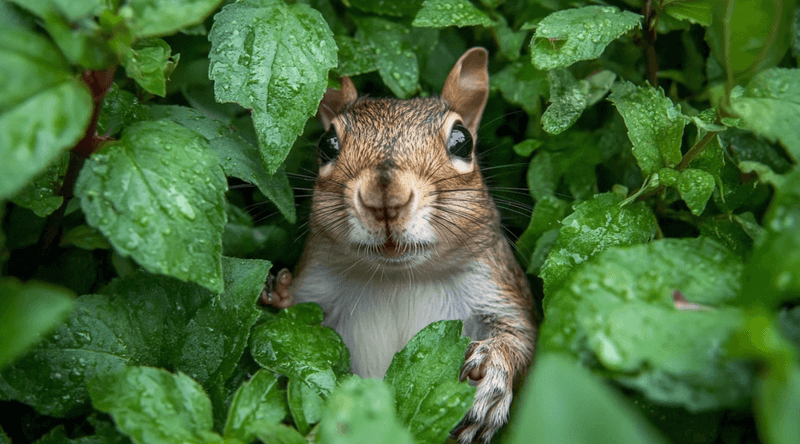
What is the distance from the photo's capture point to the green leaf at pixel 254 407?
1.23 meters

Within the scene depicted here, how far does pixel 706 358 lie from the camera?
90cm

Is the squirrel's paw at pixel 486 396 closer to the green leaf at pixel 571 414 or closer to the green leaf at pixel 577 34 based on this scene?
the green leaf at pixel 577 34

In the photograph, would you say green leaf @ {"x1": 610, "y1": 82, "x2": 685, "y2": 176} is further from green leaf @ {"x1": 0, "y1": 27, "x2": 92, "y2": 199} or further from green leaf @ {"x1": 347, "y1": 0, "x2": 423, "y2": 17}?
green leaf @ {"x1": 0, "y1": 27, "x2": 92, "y2": 199}

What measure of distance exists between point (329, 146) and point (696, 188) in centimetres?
122

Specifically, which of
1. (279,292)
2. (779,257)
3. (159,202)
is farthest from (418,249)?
(779,257)

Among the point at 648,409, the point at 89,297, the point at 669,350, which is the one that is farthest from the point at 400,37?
the point at 669,350

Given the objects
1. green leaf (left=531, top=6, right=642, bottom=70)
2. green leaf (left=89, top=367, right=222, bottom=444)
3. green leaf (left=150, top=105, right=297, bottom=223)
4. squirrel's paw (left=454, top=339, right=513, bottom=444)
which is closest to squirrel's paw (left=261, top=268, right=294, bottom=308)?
green leaf (left=150, top=105, right=297, bottom=223)

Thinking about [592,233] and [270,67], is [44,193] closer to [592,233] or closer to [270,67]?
[270,67]

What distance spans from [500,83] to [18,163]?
1.69 m

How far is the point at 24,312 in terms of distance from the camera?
955mm

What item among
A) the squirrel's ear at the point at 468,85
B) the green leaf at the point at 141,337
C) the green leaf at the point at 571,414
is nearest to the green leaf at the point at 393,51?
the squirrel's ear at the point at 468,85

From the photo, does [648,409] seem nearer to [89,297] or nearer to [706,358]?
[706,358]

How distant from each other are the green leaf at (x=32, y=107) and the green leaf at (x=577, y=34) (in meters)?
1.17

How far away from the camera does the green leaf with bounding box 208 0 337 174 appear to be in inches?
60.6
